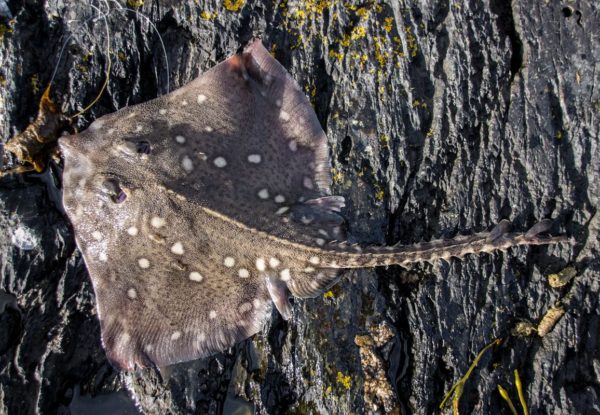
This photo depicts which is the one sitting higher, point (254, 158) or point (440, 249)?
point (254, 158)

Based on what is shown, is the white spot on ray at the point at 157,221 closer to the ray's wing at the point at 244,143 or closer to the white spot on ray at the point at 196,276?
the ray's wing at the point at 244,143

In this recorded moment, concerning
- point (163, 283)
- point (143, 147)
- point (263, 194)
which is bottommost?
point (163, 283)

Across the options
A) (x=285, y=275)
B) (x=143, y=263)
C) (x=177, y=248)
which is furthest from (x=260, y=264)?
(x=143, y=263)

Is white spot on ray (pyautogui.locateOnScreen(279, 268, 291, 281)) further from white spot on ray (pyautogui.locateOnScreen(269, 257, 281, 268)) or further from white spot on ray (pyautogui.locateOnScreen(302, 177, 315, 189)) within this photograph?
white spot on ray (pyautogui.locateOnScreen(302, 177, 315, 189))

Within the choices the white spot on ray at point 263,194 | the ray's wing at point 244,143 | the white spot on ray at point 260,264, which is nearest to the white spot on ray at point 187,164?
Answer: the ray's wing at point 244,143

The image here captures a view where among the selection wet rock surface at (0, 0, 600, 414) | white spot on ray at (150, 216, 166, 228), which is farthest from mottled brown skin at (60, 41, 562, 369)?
wet rock surface at (0, 0, 600, 414)

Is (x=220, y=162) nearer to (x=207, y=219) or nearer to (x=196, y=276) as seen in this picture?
(x=207, y=219)
